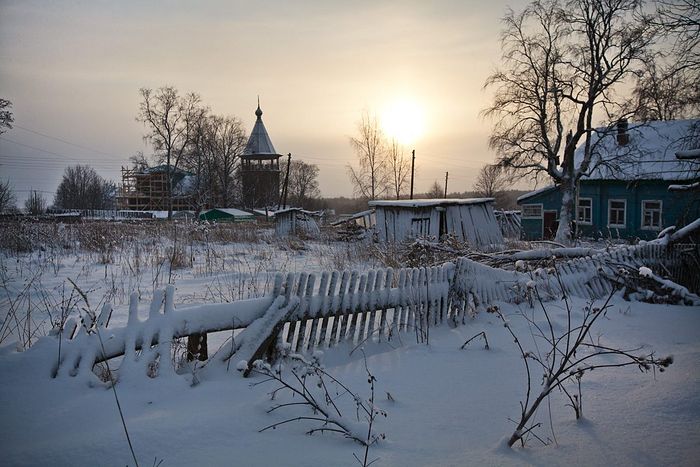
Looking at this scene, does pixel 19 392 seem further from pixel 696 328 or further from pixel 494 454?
pixel 696 328

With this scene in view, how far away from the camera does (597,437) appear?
8.33 ft

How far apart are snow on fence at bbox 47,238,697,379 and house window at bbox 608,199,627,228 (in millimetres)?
22387

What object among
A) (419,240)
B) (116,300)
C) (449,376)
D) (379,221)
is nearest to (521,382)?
(449,376)

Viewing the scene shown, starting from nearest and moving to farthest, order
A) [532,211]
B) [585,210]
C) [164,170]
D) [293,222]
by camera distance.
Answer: [293,222]
[585,210]
[532,211]
[164,170]

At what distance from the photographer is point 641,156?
22766 millimetres

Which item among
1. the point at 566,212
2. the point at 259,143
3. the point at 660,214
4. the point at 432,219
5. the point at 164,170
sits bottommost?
the point at 432,219

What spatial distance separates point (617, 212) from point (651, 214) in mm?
1670

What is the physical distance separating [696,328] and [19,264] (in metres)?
10.3

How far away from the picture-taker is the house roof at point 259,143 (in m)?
56.0

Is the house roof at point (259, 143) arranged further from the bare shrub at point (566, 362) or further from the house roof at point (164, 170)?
the bare shrub at point (566, 362)

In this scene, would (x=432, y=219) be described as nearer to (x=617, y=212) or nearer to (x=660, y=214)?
(x=617, y=212)

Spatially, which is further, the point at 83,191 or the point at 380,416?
the point at 83,191

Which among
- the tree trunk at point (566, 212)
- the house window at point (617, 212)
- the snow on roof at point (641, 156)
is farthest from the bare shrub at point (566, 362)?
the house window at point (617, 212)

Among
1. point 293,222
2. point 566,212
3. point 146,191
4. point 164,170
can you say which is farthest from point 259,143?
point 566,212
